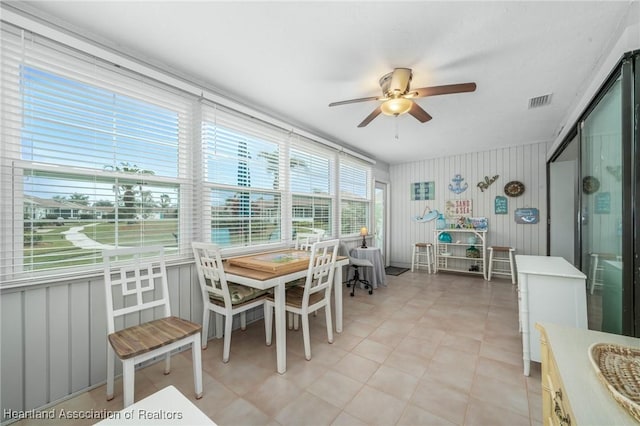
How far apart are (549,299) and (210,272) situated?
8.75ft

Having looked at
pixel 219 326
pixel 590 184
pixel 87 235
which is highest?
pixel 590 184

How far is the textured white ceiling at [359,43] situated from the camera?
162cm

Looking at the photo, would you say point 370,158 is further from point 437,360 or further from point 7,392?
point 7,392

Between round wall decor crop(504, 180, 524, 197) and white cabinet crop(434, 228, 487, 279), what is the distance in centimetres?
86

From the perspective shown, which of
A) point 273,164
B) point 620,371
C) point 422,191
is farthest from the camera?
point 422,191

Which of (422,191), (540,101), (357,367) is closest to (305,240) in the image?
(357,367)

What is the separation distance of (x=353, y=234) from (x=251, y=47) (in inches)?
143

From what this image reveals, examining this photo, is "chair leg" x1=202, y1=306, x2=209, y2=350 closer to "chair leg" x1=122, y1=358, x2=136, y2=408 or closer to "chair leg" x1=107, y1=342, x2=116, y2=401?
"chair leg" x1=107, y1=342, x2=116, y2=401

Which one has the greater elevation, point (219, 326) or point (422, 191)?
point (422, 191)

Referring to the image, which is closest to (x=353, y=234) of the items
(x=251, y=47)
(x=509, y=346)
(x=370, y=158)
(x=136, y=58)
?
(x=370, y=158)

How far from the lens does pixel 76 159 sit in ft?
5.91

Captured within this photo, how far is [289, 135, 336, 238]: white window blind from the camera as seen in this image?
3.59 metres

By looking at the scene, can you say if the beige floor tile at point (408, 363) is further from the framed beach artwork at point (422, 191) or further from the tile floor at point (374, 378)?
the framed beach artwork at point (422, 191)

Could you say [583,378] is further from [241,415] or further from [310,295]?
[310,295]
